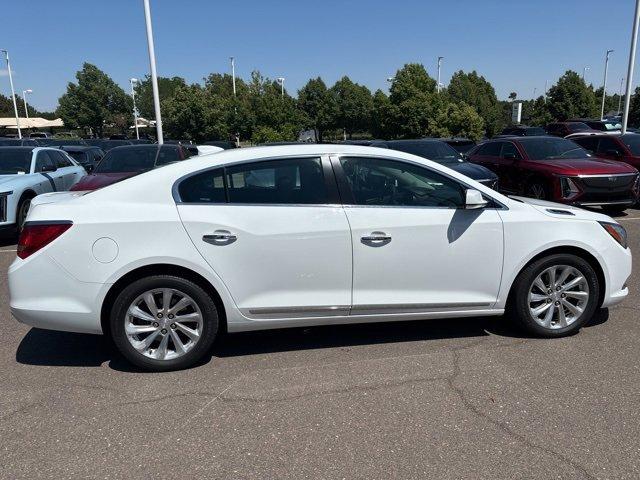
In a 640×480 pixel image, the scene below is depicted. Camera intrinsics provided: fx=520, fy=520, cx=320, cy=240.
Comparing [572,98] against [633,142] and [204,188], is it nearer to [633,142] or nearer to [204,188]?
[633,142]

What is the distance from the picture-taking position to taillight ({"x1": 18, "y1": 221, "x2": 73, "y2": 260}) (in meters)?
3.55

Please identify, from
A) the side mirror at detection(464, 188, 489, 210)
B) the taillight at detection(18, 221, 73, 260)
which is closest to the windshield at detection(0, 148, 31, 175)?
the taillight at detection(18, 221, 73, 260)

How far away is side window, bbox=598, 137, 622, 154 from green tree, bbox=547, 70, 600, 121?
29.8 meters

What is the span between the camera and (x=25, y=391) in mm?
3512

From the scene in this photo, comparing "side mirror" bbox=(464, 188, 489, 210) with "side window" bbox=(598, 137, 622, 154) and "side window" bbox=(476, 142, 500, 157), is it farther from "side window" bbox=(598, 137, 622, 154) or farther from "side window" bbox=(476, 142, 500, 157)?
"side window" bbox=(598, 137, 622, 154)

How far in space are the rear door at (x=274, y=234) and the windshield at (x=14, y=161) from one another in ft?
23.5

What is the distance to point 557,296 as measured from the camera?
13.8 feet

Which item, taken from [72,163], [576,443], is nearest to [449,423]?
[576,443]

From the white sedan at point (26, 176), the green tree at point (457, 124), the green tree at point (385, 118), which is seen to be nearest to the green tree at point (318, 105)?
the green tree at point (385, 118)

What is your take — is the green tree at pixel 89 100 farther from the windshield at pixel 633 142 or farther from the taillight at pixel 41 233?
the taillight at pixel 41 233

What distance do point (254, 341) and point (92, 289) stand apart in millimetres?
1375

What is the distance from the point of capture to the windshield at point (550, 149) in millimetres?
10633

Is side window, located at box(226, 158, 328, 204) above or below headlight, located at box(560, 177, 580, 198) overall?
above

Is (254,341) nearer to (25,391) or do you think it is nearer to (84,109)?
(25,391)
